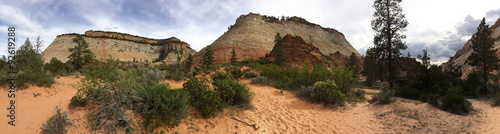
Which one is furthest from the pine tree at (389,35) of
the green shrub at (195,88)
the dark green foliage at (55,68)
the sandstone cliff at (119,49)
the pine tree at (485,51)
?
the sandstone cliff at (119,49)

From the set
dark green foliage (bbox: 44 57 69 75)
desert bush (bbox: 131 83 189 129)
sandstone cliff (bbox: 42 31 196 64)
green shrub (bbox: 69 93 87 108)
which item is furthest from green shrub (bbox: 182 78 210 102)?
sandstone cliff (bbox: 42 31 196 64)

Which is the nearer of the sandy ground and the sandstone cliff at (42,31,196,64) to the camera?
the sandy ground

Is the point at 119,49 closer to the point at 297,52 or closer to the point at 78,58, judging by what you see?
the point at 78,58

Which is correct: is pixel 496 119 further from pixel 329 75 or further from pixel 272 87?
pixel 272 87

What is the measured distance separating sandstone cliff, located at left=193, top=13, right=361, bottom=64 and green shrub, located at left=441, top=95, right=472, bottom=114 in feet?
110

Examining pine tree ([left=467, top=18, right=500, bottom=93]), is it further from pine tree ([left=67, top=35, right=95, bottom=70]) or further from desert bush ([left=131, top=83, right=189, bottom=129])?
pine tree ([left=67, top=35, right=95, bottom=70])

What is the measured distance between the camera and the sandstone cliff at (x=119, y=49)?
175ft

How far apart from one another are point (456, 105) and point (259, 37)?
42.1 m

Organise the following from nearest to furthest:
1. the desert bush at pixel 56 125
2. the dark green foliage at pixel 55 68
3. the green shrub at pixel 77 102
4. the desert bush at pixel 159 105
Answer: the desert bush at pixel 56 125, the desert bush at pixel 159 105, the green shrub at pixel 77 102, the dark green foliage at pixel 55 68

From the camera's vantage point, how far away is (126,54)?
66.2 meters

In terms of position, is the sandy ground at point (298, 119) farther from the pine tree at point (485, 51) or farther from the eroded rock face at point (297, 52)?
the eroded rock face at point (297, 52)

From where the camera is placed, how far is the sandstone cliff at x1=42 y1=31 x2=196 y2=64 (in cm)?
5325

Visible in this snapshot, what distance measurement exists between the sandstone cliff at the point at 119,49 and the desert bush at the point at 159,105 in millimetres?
52855

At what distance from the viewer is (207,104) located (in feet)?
15.6
